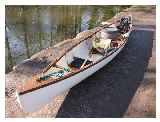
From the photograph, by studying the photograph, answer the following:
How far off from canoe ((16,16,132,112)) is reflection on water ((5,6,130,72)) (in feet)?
6.82

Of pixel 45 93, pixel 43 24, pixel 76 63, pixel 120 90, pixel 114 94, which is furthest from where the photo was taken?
pixel 43 24

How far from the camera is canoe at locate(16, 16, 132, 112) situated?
8523mm

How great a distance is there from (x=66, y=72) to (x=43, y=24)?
5762mm

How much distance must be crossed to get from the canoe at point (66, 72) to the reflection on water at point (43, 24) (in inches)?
81.9

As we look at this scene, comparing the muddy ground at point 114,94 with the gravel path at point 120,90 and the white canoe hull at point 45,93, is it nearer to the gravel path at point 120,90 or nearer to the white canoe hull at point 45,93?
the gravel path at point 120,90

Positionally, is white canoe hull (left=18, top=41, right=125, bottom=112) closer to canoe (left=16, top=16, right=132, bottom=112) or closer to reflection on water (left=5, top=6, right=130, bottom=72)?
canoe (left=16, top=16, right=132, bottom=112)

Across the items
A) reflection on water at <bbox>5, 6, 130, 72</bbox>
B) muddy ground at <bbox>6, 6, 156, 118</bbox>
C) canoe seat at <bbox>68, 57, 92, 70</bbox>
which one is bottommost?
muddy ground at <bbox>6, 6, 156, 118</bbox>

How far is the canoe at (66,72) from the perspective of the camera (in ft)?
28.0

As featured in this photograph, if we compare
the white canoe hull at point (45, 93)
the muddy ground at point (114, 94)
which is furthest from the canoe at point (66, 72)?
the muddy ground at point (114, 94)

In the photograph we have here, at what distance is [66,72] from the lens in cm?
938

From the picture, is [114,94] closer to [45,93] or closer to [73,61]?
[73,61]

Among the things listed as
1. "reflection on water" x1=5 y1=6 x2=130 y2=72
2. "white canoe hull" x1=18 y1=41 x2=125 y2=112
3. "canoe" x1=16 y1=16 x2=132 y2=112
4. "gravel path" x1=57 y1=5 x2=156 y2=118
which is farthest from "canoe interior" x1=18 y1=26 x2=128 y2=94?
"reflection on water" x1=5 y1=6 x2=130 y2=72

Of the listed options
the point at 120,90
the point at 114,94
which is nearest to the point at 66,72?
the point at 114,94
